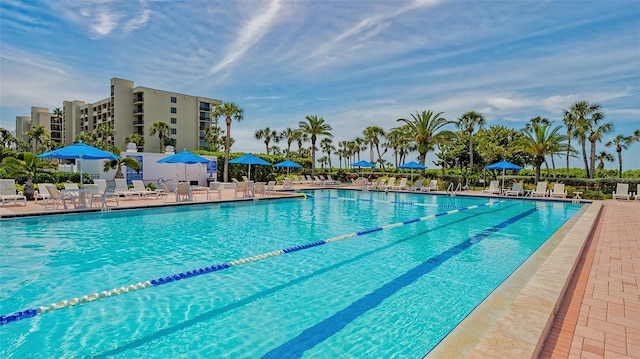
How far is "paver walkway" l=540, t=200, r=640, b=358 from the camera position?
9.55ft

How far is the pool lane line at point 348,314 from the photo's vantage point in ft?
11.6

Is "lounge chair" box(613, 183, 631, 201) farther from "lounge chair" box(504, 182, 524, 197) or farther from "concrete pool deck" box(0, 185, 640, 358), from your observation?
"concrete pool deck" box(0, 185, 640, 358)

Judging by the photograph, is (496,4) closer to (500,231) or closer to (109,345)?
(500,231)

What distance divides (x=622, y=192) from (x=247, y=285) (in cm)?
2295

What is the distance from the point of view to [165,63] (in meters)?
17.7

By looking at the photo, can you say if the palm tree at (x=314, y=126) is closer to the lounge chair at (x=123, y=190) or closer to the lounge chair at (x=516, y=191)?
the lounge chair at (x=516, y=191)

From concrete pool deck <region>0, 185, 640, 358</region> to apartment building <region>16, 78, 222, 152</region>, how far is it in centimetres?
5455

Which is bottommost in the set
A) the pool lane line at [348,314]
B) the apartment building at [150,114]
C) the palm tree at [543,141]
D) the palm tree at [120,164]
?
the pool lane line at [348,314]

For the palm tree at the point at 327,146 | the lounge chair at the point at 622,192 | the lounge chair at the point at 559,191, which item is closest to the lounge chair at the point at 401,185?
the lounge chair at the point at 559,191

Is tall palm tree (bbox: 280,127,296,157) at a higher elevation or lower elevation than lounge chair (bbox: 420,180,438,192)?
higher

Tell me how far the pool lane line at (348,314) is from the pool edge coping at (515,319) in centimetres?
132

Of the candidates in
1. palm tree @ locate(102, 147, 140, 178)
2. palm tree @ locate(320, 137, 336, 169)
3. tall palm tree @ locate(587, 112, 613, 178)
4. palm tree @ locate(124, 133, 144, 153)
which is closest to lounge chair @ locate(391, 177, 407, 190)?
palm tree @ locate(102, 147, 140, 178)

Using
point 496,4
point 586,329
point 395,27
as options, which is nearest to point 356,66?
point 395,27

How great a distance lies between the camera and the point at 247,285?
5363 millimetres
